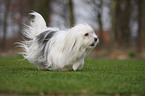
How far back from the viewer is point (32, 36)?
7.38 m

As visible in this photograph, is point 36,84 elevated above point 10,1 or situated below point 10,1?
below

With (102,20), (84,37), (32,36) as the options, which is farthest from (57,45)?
(102,20)

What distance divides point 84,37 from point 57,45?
0.81m

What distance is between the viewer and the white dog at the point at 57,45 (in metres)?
6.31

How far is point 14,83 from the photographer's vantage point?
4.38m

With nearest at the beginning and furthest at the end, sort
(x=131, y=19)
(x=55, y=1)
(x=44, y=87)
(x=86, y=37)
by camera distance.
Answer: (x=44, y=87) < (x=86, y=37) < (x=131, y=19) < (x=55, y=1)

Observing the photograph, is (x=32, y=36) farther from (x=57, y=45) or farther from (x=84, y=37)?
(x=84, y=37)

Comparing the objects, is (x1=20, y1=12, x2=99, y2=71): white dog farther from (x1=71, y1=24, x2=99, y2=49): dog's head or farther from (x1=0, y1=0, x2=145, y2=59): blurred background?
(x1=0, y1=0, x2=145, y2=59): blurred background

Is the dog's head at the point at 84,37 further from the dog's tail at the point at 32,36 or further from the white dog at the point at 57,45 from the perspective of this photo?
the dog's tail at the point at 32,36

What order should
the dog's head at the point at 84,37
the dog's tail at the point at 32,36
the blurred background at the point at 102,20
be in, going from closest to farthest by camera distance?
the dog's head at the point at 84,37, the dog's tail at the point at 32,36, the blurred background at the point at 102,20

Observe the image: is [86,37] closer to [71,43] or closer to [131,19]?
[71,43]

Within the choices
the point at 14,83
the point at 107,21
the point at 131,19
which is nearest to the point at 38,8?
the point at 107,21

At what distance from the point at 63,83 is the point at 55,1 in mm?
28607

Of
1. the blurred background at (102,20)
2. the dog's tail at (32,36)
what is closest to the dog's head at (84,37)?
the dog's tail at (32,36)
